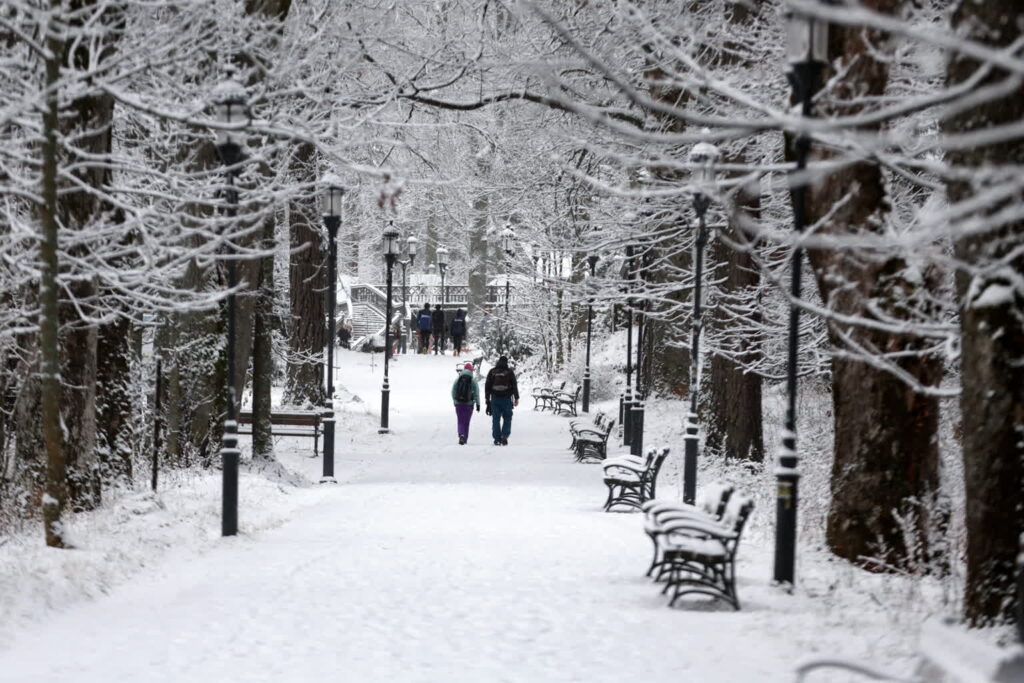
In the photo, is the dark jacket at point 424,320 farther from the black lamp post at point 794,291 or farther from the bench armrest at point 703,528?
the bench armrest at point 703,528

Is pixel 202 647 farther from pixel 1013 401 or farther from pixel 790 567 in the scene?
pixel 1013 401

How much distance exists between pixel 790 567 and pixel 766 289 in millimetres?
9350

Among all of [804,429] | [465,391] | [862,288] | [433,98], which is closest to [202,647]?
[862,288]

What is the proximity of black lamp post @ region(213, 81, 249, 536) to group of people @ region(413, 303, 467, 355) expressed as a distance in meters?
37.5

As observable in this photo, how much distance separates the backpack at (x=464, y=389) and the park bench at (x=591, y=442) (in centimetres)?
318

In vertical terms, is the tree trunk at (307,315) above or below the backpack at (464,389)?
above

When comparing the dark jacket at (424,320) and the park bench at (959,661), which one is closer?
the park bench at (959,661)

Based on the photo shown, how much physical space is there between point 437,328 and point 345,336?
15.5ft

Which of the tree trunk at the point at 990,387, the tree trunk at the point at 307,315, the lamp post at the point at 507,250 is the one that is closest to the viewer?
the tree trunk at the point at 990,387

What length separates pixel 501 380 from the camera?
25.4 meters

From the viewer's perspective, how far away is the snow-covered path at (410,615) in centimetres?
713

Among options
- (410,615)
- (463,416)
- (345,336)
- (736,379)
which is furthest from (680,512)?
(345,336)

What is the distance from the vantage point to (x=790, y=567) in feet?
30.6

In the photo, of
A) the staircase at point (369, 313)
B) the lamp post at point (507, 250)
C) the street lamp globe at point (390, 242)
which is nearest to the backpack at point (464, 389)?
the street lamp globe at point (390, 242)
